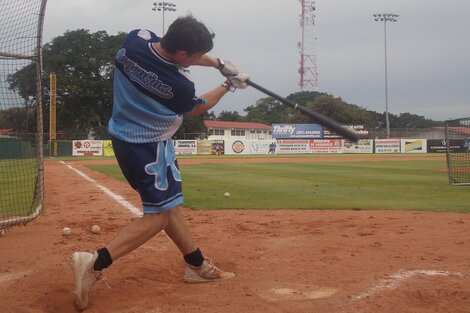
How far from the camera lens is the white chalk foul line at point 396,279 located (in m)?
3.51

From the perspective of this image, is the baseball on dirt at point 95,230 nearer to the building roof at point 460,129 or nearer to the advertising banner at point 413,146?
the building roof at point 460,129

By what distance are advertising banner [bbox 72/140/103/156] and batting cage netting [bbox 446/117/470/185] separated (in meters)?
31.9

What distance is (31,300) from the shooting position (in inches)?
135

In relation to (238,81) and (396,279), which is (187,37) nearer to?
(238,81)

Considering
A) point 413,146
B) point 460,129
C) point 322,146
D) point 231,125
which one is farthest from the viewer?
point 231,125

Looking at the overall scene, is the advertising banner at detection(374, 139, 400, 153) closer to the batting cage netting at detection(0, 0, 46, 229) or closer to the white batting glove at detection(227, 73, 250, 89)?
the batting cage netting at detection(0, 0, 46, 229)

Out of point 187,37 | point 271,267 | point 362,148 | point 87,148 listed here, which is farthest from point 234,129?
point 187,37

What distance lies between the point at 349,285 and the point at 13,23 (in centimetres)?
567

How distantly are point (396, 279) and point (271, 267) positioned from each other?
3.41 ft

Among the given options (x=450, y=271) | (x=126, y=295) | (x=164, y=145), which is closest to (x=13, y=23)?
(x=164, y=145)

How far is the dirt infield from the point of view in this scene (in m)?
3.35

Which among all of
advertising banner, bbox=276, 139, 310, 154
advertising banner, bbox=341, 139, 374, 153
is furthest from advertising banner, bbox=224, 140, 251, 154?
advertising banner, bbox=341, 139, 374, 153

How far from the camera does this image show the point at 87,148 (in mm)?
44375

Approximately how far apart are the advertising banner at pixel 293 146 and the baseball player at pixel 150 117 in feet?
156
